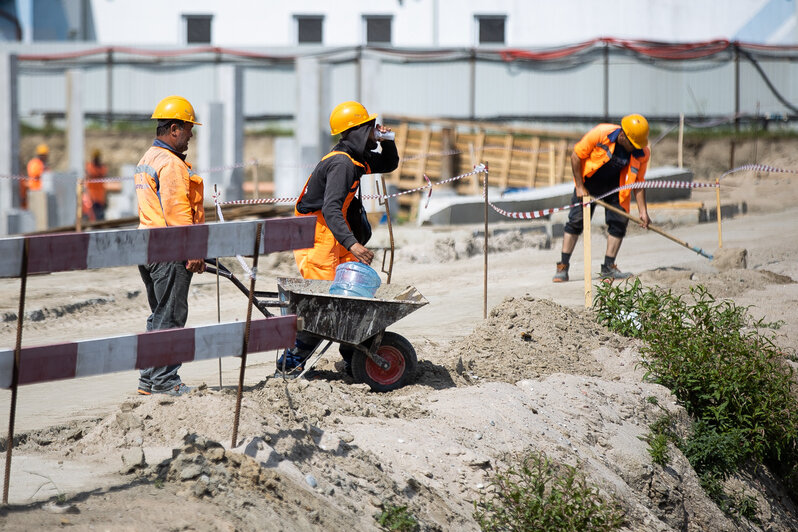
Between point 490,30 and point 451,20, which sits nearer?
point 451,20

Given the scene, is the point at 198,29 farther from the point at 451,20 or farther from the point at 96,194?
the point at 96,194

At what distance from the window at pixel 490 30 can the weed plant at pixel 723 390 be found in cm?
2182

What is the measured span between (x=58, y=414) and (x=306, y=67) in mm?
12805

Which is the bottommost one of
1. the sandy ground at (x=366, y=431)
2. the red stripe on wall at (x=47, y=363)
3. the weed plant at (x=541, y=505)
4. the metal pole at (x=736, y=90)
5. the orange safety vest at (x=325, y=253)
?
the weed plant at (x=541, y=505)

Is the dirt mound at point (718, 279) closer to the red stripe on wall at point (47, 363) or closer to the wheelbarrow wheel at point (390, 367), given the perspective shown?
the wheelbarrow wheel at point (390, 367)

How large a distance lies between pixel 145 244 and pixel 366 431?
1535mm

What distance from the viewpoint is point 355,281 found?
5.66 meters

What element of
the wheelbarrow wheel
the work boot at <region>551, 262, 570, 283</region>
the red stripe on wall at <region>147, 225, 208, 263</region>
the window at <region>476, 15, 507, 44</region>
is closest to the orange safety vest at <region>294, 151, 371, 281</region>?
the wheelbarrow wheel

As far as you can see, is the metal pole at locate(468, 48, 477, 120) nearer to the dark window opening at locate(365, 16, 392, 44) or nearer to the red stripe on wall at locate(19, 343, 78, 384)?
the dark window opening at locate(365, 16, 392, 44)

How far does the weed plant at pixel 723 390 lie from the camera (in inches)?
245

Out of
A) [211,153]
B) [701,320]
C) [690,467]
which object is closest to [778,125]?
[211,153]

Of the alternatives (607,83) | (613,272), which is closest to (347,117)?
(613,272)

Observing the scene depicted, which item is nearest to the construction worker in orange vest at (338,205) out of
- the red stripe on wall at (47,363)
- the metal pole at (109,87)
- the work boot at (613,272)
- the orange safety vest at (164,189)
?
the orange safety vest at (164,189)

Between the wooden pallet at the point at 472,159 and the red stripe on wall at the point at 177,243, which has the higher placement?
the wooden pallet at the point at 472,159
